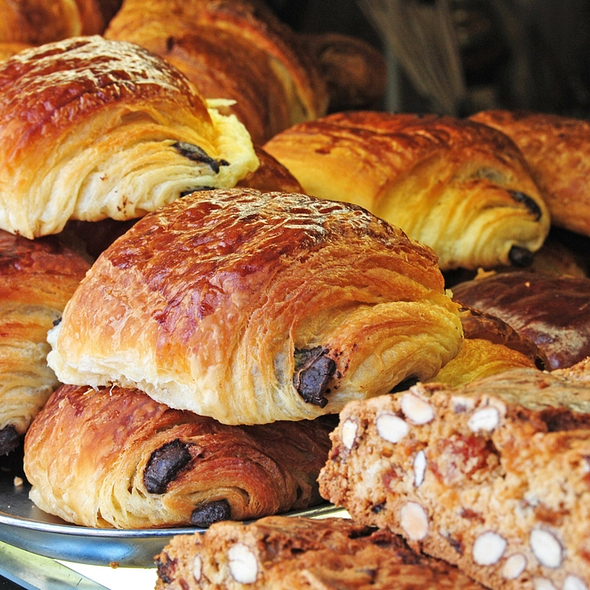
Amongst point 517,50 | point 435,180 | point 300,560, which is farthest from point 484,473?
point 517,50

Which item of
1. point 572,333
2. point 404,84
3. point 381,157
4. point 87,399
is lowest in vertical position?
point 404,84

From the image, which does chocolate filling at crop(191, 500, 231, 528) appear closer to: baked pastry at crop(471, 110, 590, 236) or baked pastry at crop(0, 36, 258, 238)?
baked pastry at crop(0, 36, 258, 238)

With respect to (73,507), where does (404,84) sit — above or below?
Result: below

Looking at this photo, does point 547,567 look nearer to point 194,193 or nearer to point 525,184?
point 194,193

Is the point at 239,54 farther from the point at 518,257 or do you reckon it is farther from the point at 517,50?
the point at 517,50

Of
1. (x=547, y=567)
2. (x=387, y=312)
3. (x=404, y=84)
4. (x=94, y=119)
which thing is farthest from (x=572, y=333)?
(x=404, y=84)
